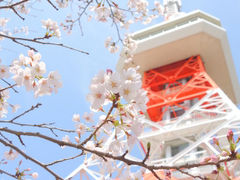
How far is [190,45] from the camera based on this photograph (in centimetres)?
1314

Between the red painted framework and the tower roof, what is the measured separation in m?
0.41

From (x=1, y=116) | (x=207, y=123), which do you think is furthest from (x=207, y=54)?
(x=1, y=116)

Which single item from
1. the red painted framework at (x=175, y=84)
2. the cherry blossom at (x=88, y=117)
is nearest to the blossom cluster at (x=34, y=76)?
the cherry blossom at (x=88, y=117)

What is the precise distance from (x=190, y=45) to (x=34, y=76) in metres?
12.4

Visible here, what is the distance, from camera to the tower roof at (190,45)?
12.6 meters

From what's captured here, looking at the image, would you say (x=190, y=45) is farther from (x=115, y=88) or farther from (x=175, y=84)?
(x=115, y=88)

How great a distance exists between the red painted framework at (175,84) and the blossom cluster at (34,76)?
31.3 feet

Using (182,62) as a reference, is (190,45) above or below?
above

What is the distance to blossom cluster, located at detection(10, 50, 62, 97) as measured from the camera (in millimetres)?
1417

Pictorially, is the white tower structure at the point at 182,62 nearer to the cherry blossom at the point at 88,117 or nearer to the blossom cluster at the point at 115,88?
the cherry blossom at the point at 88,117

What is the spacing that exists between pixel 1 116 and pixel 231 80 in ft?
44.1

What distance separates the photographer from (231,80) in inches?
549

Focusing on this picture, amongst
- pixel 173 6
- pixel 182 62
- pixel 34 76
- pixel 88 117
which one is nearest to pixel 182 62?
pixel 182 62

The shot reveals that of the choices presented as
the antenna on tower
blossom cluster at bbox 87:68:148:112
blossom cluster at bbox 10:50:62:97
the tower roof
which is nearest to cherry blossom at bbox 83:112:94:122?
blossom cluster at bbox 10:50:62:97
